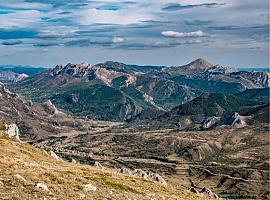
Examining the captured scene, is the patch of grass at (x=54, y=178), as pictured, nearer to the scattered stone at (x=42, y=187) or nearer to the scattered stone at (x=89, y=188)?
the scattered stone at (x=89, y=188)

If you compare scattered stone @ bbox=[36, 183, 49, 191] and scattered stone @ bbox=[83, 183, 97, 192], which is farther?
scattered stone @ bbox=[83, 183, 97, 192]

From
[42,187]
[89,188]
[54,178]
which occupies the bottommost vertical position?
[89,188]

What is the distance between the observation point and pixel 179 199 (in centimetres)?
7962

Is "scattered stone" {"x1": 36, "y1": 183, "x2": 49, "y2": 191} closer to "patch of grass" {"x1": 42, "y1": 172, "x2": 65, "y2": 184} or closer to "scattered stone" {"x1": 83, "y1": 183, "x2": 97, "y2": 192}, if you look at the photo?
"scattered stone" {"x1": 83, "y1": 183, "x2": 97, "y2": 192}

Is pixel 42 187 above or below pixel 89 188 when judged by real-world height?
above

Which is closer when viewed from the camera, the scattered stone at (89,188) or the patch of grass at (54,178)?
the scattered stone at (89,188)

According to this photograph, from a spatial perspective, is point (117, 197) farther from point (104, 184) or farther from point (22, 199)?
point (22, 199)

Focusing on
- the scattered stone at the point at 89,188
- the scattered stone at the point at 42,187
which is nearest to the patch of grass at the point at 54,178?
the scattered stone at the point at 89,188

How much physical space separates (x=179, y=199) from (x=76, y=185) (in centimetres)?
2240

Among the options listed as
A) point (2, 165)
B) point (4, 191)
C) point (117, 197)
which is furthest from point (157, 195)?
point (4, 191)

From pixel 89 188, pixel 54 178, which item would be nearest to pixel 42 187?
pixel 89 188

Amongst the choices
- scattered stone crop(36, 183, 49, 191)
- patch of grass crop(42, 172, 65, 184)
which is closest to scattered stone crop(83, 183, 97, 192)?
patch of grass crop(42, 172, 65, 184)

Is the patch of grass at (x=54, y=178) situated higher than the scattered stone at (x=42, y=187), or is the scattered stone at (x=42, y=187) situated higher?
the scattered stone at (x=42, y=187)

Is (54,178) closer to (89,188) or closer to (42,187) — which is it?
(89,188)
